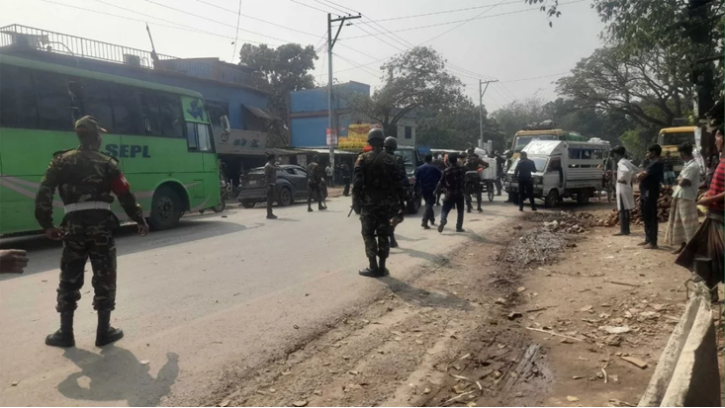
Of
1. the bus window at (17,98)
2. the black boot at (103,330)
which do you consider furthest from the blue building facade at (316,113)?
the black boot at (103,330)

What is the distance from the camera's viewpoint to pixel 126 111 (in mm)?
10977

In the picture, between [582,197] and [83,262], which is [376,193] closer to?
[83,262]

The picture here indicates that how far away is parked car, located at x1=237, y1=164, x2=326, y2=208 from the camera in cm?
1762

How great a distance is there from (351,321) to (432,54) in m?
33.7

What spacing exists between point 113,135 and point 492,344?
9334mm

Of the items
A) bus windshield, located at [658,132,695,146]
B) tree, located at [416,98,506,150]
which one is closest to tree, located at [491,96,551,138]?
tree, located at [416,98,506,150]

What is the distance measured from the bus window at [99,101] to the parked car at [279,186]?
684 cm

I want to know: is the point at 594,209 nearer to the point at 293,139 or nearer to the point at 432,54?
the point at 432,54

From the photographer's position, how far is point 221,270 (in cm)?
711

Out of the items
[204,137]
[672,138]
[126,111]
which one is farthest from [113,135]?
[672,138]

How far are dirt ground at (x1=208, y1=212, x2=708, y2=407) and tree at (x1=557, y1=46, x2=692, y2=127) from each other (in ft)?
97.4

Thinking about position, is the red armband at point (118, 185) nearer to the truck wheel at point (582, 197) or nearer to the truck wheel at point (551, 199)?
the truck wheel at point (551, 199)

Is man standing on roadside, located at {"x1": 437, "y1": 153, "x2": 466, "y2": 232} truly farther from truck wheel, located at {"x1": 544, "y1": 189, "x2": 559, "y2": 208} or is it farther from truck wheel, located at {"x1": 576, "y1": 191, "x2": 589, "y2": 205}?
truck wheel, located at {"x1": 576, "y1": 191, "x2": 589, "y2": 205}

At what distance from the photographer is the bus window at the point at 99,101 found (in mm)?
10234
